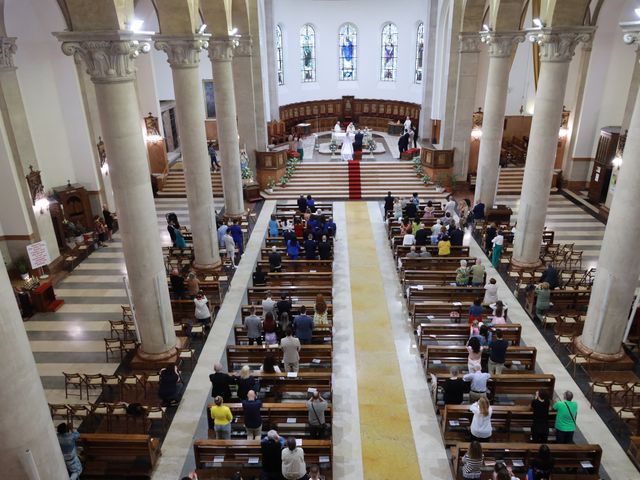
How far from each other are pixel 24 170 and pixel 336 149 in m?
18.0

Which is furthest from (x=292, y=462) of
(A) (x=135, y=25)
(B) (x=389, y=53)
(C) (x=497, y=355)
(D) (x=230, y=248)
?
(B) (x=389, y=53)

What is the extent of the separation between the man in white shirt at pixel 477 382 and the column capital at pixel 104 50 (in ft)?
30.4

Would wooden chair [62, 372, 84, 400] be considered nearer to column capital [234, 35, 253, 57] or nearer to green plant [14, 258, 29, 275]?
green plant [14, 258, 29, 275]

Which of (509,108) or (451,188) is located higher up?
(509,108)

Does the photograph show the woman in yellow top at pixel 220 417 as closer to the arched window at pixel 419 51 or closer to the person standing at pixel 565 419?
the person standing at pixel 565 419

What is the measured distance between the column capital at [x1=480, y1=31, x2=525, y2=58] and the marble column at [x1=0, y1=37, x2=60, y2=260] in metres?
→ 16.1

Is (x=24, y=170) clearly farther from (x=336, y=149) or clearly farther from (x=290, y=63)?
(x=290, y=63)

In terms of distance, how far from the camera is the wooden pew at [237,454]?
904 centimetres

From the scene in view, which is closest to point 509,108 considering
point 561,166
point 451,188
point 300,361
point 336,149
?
point 561,166

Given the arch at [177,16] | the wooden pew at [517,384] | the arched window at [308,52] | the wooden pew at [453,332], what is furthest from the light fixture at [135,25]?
the arched window at [308,52]

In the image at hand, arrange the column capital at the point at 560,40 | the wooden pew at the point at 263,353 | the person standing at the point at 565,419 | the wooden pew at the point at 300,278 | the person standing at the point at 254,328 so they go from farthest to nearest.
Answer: the wooden pew at the point at 300,278, the column capital at the point at 560,40, the person standing at the point at 254,328, the wooden pew at the point at 263,353, the person standing at the point at 565,419

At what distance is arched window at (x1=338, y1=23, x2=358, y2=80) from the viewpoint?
3803 centimetres

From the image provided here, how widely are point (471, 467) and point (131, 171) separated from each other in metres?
8.75

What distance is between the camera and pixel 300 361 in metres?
12.2
